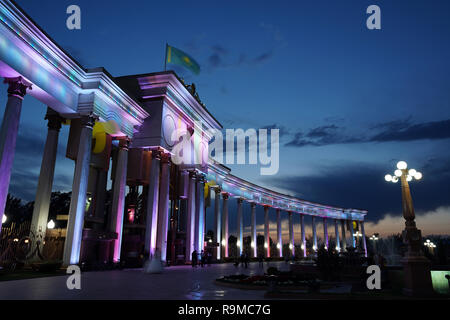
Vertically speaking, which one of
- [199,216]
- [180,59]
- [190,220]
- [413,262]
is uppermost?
[180,59]

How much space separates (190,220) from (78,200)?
53.2ft

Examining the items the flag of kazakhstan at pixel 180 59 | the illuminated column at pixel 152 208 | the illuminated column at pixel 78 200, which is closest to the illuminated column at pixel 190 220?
the illuminated column at pixel 152 208

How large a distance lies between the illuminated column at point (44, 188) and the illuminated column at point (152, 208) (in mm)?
8405

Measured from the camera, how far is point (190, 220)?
1401 inches

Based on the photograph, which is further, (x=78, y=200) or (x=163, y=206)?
(x=163, y=206)

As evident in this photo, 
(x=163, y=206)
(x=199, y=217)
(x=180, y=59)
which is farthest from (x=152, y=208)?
(x=180, y=59)

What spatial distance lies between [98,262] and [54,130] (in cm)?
1028

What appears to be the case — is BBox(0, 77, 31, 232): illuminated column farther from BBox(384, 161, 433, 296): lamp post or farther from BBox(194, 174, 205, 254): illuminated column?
BBox(194, 174, 205, 254): illuminated column

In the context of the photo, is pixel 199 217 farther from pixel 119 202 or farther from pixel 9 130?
pixel 9 130

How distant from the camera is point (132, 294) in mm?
10461

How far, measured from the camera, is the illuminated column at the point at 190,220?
114 ft

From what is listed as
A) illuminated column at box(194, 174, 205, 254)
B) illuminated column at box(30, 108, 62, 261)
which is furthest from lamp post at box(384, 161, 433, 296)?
illuminated column at box(194, 174, 205, 254)

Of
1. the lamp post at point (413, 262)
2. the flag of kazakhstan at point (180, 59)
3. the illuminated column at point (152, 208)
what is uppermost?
the flag of kazakhstan at point (180, 59)

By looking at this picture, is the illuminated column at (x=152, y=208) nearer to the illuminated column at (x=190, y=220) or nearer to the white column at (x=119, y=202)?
the white column at (x=119, y=202)
